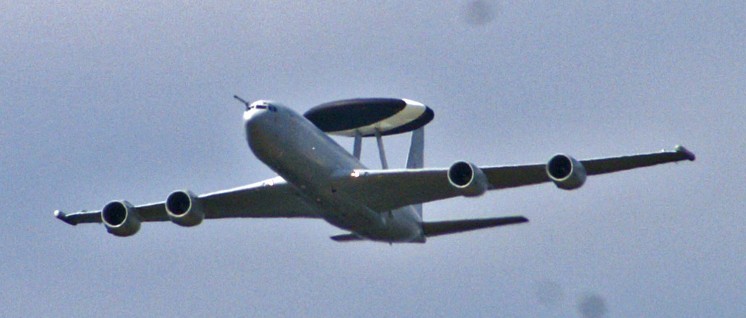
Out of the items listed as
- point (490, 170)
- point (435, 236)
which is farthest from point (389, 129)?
point (490, 170)

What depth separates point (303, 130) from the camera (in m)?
72.1

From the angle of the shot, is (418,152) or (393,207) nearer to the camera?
(393,207)

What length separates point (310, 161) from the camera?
236ft

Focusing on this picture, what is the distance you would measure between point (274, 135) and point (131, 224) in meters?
9.82

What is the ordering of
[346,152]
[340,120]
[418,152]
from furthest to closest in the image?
[418,152], [340,120], [346,152]

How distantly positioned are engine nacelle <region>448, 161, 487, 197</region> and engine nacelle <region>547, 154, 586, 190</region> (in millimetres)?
2899

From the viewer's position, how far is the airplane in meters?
70.8

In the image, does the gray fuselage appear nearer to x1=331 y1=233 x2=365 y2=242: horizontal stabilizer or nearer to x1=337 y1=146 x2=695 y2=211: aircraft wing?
x1=337 y1=146 x2=695 y2=211: aircraft wing

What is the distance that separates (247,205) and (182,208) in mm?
4352

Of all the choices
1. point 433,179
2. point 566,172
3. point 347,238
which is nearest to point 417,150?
point 347,238

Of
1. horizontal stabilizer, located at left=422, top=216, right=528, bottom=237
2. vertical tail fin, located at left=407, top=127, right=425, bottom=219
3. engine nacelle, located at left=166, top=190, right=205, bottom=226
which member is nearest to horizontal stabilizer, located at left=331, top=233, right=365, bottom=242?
horizontal stabilizer, located at left=422, top=216, right=528, bottom=237

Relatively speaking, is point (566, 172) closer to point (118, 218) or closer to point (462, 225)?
point (462, 225)

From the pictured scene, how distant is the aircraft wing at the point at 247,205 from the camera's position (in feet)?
250

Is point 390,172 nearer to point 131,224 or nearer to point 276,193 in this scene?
point 276,193
